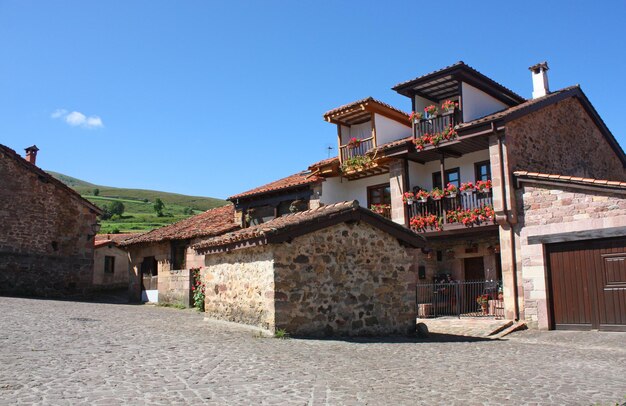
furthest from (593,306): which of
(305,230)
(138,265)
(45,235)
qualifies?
(45,235)

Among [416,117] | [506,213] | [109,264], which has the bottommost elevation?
[109,264]

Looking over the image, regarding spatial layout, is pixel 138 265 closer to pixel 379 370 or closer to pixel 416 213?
pixel 416 213

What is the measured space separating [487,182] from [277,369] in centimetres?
1213

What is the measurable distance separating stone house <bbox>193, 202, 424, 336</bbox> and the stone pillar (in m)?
7.61

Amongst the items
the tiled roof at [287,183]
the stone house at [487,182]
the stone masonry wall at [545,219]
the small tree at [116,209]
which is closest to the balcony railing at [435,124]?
the stone house at [487,182]

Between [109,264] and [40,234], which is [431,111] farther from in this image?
[109,264]

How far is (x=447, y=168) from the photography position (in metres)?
20.2

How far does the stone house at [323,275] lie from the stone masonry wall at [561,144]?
6.96m

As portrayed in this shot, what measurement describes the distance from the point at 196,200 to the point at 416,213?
95.9 meters

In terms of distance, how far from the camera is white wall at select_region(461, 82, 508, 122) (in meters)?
A: 18.5

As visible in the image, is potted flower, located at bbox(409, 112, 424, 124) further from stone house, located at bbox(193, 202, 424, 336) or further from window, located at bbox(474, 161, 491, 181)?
stone house, located at bbox(193, 202, 424, 336)

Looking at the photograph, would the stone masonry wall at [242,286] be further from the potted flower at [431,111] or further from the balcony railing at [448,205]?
the potted flower at [431,111]

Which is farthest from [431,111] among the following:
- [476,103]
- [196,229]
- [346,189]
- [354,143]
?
[196,229]

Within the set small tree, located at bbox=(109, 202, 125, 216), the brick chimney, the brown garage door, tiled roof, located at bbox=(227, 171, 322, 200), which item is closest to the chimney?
the brown garage door
